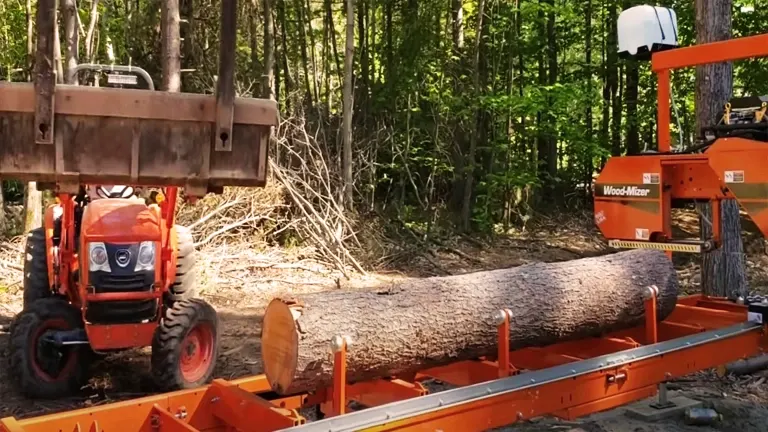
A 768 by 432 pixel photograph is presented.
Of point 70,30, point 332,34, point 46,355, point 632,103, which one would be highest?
point 332,34

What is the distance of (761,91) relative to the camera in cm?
1454

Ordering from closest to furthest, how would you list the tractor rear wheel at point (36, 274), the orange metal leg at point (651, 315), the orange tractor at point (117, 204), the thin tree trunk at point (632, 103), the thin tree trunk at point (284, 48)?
the orange tractor at point (117, 204)
the orange metal leg at point (651, 315)
the tractor rear wheel at point (36, 274)
the thin tree trunk at point (284, 48)
the thin tree trunk at point (632, 103)

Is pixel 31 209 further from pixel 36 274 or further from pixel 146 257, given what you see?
pixel 146 257

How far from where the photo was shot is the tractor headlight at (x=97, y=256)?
557 centimetres

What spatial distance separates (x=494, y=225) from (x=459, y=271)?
3.71 m

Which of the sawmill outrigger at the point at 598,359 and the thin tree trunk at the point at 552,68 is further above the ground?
the thin tree trunk at the point at 552,68

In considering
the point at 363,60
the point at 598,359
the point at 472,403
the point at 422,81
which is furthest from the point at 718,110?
the point at 363,60

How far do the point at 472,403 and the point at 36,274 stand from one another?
4434mm

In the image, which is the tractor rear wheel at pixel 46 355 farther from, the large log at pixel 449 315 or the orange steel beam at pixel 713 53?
the orange steel beam at pixel 713 53

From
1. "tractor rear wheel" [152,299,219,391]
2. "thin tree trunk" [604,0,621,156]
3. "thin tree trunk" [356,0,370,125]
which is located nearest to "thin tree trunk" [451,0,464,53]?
"thin tree trunk" [356,0,370,125]

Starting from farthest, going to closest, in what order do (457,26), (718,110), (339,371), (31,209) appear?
1. (457,26)
2. (31,209)
3. (718,110)
4. (339,371)

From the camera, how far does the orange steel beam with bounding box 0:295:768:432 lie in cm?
351

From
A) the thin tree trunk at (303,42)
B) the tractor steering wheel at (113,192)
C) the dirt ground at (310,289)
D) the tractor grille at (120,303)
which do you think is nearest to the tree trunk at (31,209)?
the dirt ground at (310,289)

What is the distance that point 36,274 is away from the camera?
6535 millimetres
